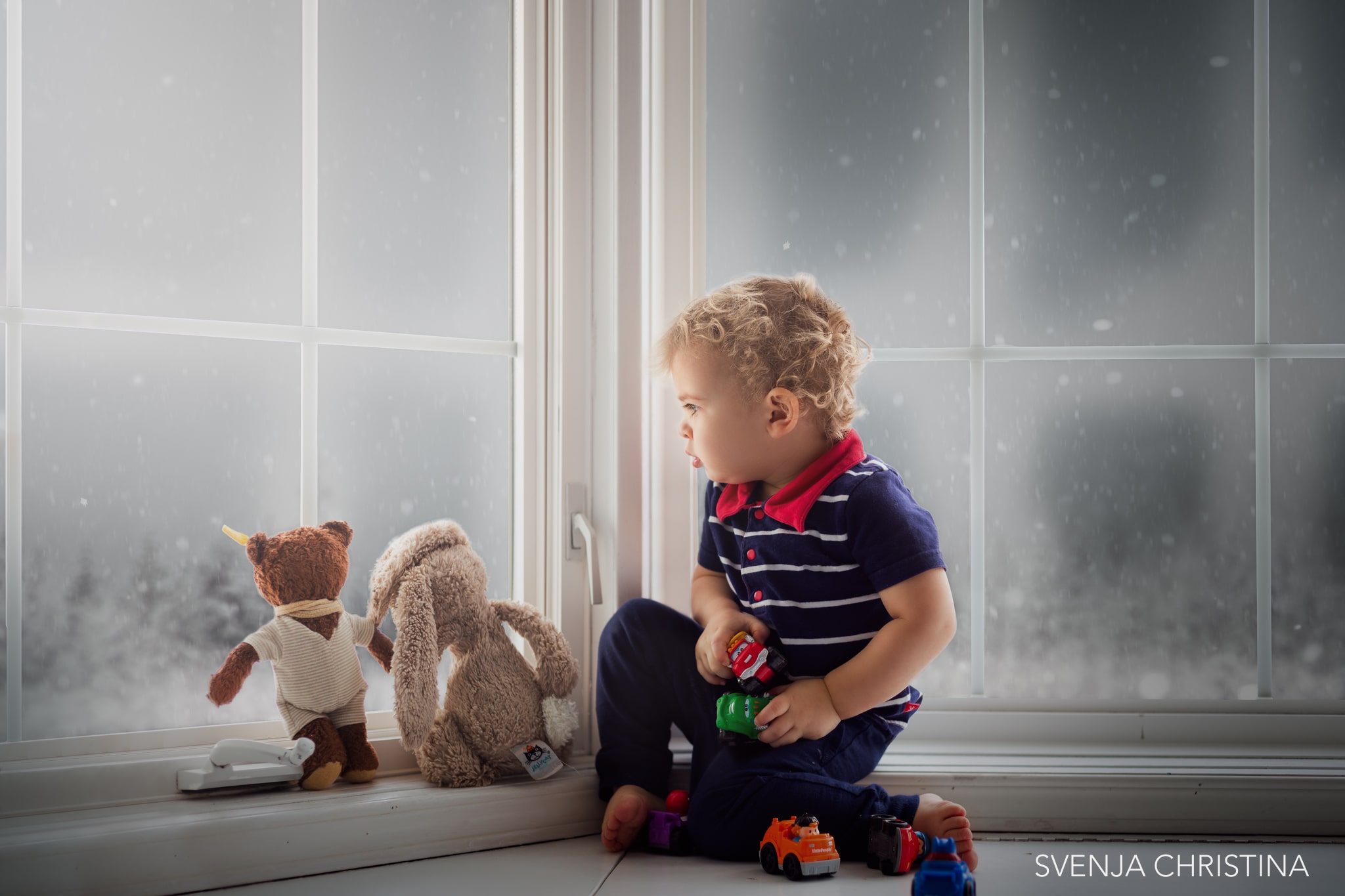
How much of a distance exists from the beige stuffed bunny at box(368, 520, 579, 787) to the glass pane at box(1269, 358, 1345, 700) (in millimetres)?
970

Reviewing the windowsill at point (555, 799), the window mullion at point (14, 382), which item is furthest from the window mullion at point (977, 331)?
the window mullion at point (14, 382)

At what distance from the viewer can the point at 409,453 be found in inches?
49.6

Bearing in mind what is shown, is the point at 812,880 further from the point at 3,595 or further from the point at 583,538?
the point at 3,595

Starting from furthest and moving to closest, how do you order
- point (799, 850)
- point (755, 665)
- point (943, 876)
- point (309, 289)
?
point (309, 289) → point (755, 665) → point (799, 850) → point (943, 876)

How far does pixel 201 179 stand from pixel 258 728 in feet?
2.20

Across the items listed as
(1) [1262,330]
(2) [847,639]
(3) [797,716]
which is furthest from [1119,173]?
(3) [797,716]

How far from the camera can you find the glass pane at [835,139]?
136 cm

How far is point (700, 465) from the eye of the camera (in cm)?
121

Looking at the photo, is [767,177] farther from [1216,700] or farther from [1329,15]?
[1216,700]

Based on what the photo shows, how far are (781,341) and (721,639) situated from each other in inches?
14.2

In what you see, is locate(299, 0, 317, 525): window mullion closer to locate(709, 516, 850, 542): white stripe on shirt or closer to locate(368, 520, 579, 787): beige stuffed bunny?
locate(368, 520, 579, 787): beige stuffed bunny

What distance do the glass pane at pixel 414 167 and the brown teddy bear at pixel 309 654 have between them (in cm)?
31

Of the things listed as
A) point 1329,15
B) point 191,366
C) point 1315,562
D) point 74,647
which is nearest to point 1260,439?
point 1315,562

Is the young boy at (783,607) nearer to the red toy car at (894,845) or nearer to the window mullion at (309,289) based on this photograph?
the red toy car at (894,845)
